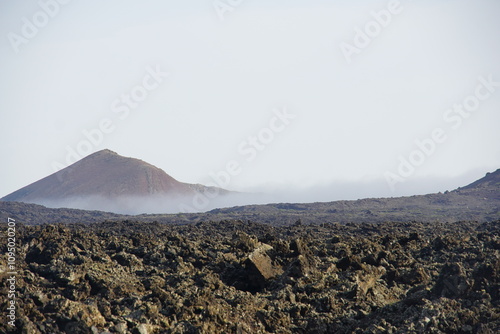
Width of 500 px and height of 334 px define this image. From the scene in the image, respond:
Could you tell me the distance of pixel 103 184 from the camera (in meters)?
118

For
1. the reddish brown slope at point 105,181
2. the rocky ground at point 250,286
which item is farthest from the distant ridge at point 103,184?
the rocky ground at point 250,286

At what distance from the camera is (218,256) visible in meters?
24.0

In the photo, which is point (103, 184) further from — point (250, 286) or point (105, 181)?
point (250, 286)

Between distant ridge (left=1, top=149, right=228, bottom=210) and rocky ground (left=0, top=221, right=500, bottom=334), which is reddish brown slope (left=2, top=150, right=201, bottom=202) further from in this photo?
rocky ground (left=0, top=221, right=500, bottom=334)

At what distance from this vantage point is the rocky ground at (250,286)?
16094 millimetres

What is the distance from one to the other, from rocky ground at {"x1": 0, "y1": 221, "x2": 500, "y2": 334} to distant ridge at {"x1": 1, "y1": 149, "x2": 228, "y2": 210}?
8751cm

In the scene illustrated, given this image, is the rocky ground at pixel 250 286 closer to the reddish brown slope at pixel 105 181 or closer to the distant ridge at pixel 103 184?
the distant ridge at pixel 103 184

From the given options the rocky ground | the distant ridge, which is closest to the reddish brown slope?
the distant ridge

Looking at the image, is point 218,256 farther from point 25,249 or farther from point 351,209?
point 351,209

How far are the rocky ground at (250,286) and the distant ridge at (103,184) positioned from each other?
287 feet

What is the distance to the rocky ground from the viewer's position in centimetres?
1609

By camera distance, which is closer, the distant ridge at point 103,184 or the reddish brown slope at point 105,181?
the distant ridge at point 103,184

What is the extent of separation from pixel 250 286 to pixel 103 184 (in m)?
101

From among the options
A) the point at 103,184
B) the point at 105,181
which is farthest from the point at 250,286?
the point at 105,181
